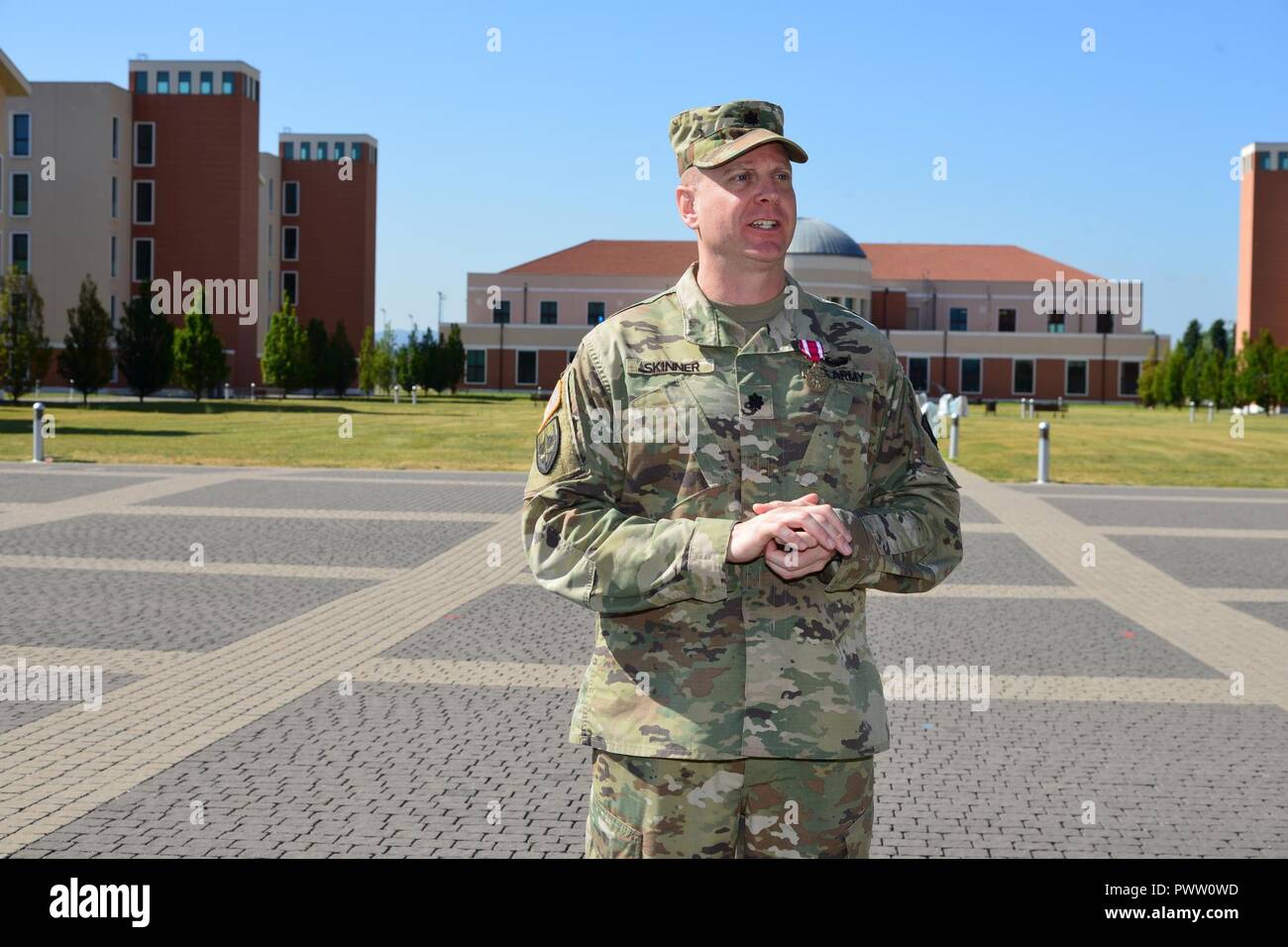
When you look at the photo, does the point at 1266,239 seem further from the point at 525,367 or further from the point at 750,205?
the point at 750,205

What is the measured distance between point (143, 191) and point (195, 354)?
81.9 ft

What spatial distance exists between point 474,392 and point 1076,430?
55256 mm

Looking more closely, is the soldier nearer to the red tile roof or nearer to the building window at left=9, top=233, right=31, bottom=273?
the building window at left=9, top=233, right=31, bottom=273

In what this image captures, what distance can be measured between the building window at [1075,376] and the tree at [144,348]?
6170 centimetres

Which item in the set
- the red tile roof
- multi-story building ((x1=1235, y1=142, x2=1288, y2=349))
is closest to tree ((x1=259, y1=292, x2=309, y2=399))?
the red tile roof

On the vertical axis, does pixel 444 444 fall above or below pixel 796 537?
below

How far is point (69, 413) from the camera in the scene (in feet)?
154

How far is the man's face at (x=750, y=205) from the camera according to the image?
2.91 m

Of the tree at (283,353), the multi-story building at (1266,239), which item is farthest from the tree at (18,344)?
the multi-story building at (1266,239)

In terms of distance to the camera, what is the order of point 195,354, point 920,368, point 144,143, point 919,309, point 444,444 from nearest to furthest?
point 444,444 < point 195,354 < point 144,143 < point 920,368 < point 919,309

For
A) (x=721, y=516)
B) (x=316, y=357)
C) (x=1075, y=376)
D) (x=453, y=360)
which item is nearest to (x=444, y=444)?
(x=721, y=516)

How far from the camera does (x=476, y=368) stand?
98438 mm
